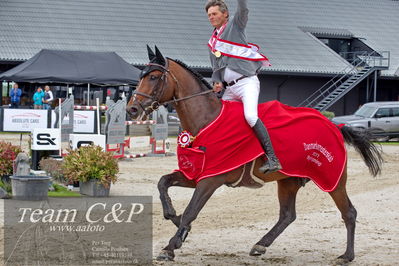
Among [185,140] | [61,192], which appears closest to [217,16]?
[185,140]

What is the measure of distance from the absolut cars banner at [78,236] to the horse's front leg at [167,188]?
0.47m

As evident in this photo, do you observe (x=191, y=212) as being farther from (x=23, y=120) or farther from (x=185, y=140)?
(x=23, y=120)

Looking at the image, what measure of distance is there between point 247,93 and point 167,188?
141 centimetres

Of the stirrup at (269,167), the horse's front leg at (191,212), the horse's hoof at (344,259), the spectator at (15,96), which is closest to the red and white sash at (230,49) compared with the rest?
the stirrup at (269,167)

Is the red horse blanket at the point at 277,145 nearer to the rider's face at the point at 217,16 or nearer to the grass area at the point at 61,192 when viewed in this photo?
the rider's face at the point at 217,16

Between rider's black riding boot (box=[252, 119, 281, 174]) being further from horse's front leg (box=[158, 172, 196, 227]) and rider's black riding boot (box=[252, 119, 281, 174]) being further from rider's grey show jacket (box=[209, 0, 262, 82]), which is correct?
horse's front leg (box=[158, 172, 196, 227])

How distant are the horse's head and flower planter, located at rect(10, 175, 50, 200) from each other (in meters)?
4.68

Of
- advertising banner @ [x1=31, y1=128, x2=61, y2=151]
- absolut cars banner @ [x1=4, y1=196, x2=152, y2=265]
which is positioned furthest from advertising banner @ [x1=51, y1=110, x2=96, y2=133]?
absolut cars banner @ [x1=4, y1=196, x2=152, y2=265]

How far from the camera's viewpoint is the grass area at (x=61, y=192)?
41.7 feet

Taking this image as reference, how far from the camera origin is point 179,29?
4234 cm

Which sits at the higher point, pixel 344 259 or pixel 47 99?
pixel 47 99

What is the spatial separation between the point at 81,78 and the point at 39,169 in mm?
11927

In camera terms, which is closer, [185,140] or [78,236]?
[185,140]

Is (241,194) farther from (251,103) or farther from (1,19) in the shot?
(1,19)
